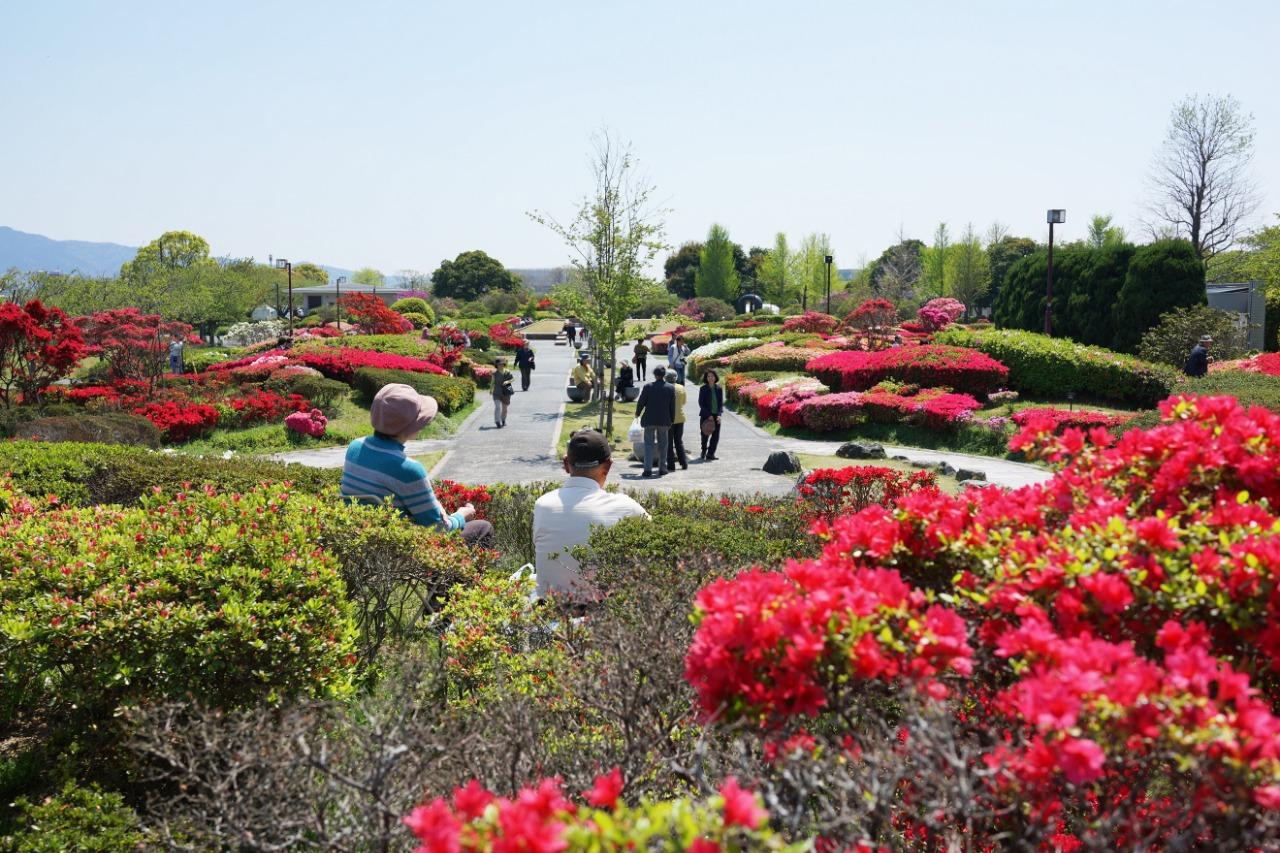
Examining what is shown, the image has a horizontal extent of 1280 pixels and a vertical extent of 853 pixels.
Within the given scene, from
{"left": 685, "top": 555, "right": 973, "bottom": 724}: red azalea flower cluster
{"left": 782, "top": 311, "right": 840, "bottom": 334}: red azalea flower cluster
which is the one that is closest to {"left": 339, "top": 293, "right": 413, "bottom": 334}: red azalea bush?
{"left": 782, "top": 311, "right": 840, "bottom": 334}: red azalea flower cluster

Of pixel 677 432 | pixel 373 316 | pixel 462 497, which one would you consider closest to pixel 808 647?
pixel 462 497

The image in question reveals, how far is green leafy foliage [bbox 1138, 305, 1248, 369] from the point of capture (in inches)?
885

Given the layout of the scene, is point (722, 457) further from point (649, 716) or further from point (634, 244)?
point (649, 716)

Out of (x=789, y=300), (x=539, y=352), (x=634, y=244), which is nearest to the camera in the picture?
(x=634, y=244)

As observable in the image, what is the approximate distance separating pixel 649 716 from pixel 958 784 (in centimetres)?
118

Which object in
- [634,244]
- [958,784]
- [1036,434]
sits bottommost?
[958,784]

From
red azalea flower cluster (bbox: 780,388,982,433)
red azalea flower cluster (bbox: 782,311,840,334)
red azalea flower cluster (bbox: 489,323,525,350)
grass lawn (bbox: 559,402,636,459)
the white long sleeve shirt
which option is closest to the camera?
the white long sleeve shirt

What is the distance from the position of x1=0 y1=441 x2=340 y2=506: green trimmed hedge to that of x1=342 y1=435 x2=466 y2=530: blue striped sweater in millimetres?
1673

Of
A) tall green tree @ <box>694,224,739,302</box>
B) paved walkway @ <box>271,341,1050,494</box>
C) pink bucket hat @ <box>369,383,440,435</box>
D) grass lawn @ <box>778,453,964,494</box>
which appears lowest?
paved walkway @ <box>271,341,1050,494</box>

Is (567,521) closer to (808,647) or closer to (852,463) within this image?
(808,647)

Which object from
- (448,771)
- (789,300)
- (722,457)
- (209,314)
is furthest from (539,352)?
(448,771)

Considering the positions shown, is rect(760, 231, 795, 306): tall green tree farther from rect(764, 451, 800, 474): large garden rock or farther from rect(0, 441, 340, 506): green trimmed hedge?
rect(0, 441, 340, 506): green trimmed hedge

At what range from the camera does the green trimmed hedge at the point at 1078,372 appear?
18.7m

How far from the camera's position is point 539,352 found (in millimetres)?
43875
